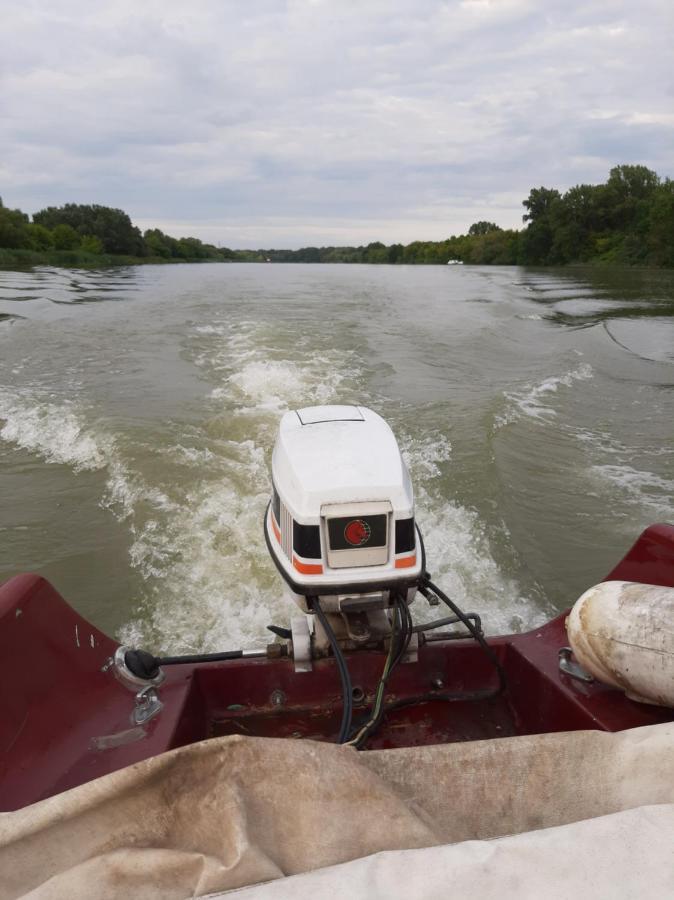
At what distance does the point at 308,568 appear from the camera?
209 centimetres

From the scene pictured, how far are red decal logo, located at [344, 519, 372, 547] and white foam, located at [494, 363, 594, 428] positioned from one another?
4202 millimetres

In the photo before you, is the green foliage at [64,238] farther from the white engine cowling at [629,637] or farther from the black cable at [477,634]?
the white engine cowling at [629,637]

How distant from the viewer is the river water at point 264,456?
3588mm

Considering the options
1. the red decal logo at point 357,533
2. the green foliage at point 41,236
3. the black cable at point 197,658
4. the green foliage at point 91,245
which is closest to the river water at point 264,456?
the black cable at point 197,658

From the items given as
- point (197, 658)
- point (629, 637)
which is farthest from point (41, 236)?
point (629, 637)

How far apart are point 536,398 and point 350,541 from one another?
5689 millimetres

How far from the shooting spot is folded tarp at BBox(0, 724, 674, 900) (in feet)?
3.60

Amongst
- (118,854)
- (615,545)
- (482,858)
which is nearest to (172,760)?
(118,854)

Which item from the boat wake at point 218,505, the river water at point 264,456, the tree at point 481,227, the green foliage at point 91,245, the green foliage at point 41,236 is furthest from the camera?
the tree at point 481,227

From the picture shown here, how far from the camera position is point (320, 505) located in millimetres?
2086

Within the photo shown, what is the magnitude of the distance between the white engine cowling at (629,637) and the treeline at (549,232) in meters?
48.5

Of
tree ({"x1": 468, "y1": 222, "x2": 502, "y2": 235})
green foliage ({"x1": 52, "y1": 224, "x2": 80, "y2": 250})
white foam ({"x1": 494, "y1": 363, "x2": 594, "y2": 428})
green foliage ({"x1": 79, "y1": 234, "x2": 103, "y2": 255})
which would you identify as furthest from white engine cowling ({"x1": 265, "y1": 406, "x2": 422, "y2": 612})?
tree ({"x1": 468, "y1": 222, "x2": 502, "y2": 235})

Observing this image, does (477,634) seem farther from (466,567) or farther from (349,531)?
(466,567)

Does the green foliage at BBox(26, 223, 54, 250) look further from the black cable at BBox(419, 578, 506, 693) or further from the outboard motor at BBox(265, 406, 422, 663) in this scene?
the black cable at BBox(419, 578, 506, 693)
